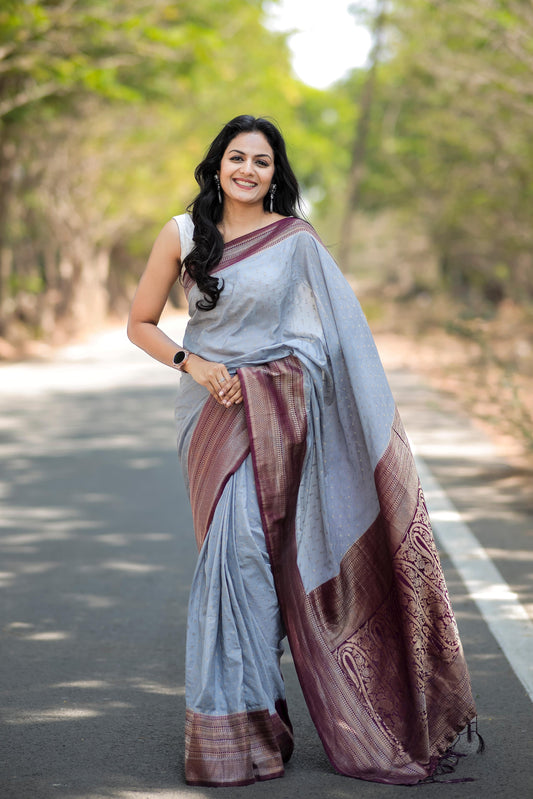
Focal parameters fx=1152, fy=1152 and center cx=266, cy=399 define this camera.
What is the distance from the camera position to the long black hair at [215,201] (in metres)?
3.71

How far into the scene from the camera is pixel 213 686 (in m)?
3.48

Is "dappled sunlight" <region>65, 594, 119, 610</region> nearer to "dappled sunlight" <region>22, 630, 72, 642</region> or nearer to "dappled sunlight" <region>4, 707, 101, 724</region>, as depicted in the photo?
"dappled sunlight" <region>22, 630, 72, 642</region>

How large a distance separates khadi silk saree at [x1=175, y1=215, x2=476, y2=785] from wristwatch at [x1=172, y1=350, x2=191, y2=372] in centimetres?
6

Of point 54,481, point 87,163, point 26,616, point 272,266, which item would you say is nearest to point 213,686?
point 272,266

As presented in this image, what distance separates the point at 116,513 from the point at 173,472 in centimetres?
157

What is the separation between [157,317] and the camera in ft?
13.2

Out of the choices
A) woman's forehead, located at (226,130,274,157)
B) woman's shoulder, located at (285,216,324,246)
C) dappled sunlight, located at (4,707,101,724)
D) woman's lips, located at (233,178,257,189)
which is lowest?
dappled sunlight, located at (4,707,101,724)

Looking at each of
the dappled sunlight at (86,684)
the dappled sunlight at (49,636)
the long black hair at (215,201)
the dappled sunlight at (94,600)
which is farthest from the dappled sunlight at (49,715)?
the long black hair at (215,201)

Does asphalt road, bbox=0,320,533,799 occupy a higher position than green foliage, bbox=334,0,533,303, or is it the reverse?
green foliage, bbox=334,0,533,303

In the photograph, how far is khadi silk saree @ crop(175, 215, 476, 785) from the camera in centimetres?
349

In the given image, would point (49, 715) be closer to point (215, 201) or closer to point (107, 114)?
point (215, 201)

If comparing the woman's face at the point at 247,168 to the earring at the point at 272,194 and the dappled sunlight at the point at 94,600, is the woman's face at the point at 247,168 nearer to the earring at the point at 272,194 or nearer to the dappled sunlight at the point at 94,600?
the earring at the point at 272,194

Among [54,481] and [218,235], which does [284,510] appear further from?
[54,481]

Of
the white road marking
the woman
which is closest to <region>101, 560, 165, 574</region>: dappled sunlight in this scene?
the white road marking
